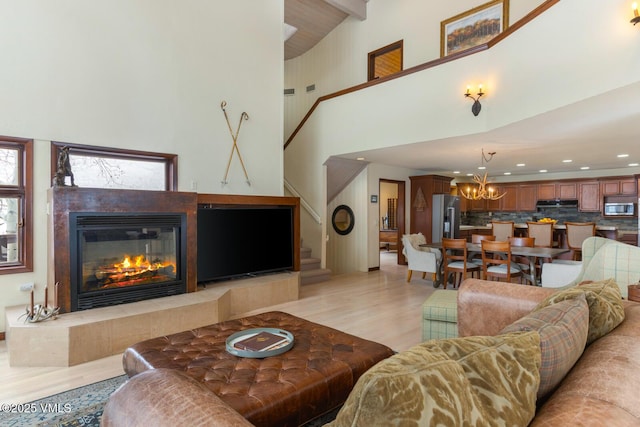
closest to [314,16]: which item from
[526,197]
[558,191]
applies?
[526,197]

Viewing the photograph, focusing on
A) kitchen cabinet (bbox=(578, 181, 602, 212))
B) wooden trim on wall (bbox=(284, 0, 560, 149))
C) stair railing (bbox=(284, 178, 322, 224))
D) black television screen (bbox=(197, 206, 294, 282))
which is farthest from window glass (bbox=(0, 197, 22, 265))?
kitchen cabinet (bbox=(578, 181, 602, 212))

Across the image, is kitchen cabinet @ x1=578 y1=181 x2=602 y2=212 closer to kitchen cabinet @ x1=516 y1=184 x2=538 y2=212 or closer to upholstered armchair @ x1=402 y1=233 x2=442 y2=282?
kitchen cabinet @ x1=516 y1=184 x2=538 y2=212

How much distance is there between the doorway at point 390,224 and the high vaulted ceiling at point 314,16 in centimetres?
374

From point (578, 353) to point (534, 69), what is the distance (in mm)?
3496

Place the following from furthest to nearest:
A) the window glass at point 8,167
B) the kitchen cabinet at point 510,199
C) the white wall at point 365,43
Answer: the kitchen cabinet at point 510,199
the white wall at point 365,43
the window glass at point 8,167

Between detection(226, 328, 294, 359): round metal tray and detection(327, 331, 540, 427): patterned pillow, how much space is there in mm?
1354

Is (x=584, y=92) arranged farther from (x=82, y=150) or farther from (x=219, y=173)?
(x=82, y=150)

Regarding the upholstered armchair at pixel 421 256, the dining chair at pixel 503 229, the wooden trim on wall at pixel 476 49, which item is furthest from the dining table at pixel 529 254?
the wooden trim on wall at pixel 476 49

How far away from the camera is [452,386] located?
0.68 meters

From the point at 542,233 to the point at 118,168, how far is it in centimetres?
723

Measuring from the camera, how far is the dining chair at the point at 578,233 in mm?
6293

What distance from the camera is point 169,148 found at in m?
4.39

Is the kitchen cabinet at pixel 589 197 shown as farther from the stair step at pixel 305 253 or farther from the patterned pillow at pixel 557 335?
the patterned pillow at pixel 557 335

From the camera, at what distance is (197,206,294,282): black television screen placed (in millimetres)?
4301
